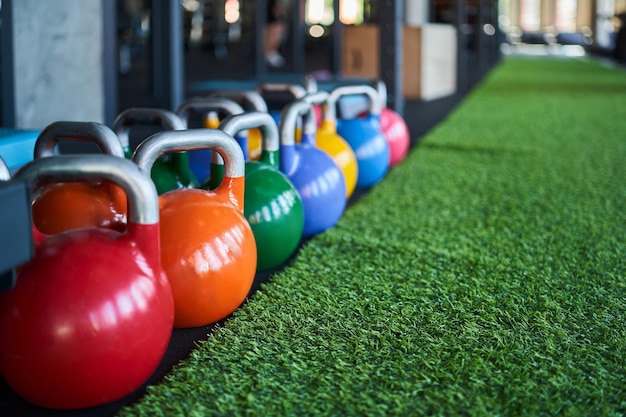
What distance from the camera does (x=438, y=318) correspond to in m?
1.24

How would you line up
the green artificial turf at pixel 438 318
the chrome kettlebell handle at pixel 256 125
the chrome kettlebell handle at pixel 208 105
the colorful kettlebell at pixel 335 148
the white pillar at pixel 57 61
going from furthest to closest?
the white pillar at pixel 57 61 < the colorful kettlebell at pixel 335 148 < the chrome kettlebell handle at pixel 208 105 < the chrome kettlebell handle at pixel 256 125 < the green artificial turf at pixel 438 318

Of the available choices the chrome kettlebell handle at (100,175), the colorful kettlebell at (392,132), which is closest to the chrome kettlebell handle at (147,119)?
the chrome kettlebell handle at (100,175)

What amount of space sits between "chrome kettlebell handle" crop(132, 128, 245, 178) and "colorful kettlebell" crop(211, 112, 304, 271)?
19 centimetres

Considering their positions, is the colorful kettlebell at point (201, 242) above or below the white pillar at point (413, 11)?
below

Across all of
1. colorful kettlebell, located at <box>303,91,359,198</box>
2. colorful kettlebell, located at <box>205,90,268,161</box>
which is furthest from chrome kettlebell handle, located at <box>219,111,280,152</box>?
colorful kettlebell, located at <box>303,91,359,198</box>

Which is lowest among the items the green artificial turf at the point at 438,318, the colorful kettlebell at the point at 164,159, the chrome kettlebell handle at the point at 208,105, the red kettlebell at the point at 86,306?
the green artificial turf at the point at 438,318

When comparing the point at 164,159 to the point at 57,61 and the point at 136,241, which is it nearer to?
the point at 136,241

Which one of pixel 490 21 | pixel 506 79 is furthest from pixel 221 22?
pixel 506 79

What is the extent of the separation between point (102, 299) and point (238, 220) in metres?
0.34

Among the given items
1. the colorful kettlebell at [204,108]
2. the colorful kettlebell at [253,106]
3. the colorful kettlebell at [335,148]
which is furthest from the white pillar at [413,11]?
the colorful kettlebell at [204,108]

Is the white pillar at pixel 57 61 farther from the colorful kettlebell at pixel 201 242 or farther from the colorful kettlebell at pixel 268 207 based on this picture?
the colorful kettlebell at pixel 201 242

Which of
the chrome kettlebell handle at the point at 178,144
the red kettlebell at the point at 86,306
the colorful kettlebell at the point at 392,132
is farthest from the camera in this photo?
the colorful kettlebell at the point at 392,132

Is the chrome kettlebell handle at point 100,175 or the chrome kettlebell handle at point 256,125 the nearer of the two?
the chrome kettlebell handle at point 100,175

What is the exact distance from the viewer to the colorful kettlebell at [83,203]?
43.2 inches
